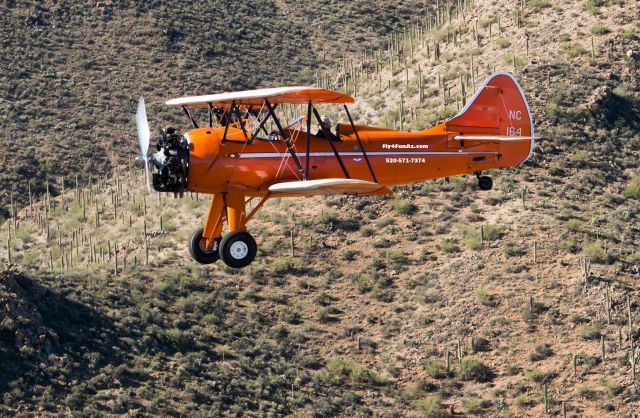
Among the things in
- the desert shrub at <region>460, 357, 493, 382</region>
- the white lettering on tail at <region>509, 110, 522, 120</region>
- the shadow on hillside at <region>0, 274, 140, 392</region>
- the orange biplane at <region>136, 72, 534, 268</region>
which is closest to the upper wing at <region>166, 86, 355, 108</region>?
the orange biplane at <region>136, 72, 534, 268</region>

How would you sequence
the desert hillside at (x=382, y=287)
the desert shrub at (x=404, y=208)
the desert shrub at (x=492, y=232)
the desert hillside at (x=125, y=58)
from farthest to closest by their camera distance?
the desert hillside at (x=125, y=58) < the desert shrub at (x=404, y=208) < the desert shrub at (x=492, y=232) < the desert hillside at (x=382, y=287)

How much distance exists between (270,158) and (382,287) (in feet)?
56.4

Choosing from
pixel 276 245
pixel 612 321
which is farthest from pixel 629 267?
pixel 276 245

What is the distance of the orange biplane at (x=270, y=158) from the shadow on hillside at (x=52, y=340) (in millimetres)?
10717

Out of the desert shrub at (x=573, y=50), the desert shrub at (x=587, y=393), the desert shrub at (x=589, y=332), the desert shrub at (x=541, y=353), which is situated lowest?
the desert shrub at (x=587, y=393)

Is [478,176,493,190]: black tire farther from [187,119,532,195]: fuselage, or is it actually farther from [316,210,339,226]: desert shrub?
[316,210,339,226]: desert shrub

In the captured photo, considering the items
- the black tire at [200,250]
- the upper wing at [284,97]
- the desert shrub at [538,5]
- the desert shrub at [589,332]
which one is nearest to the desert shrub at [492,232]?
the desert shrub at [589,332]

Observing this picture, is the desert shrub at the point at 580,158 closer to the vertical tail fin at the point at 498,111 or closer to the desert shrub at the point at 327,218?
the desert shrub at the point at 327,218

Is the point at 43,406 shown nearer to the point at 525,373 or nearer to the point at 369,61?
the point at 525,373

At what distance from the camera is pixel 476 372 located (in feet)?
146

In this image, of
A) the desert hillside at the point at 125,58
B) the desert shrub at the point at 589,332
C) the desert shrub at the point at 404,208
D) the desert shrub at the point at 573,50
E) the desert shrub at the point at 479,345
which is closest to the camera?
the desert shrub at the point at 589,332

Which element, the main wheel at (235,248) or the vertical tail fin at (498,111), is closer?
the main wheel at (235,248)

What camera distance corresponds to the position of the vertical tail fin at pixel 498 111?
36.9m

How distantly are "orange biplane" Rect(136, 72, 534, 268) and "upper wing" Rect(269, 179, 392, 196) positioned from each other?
0.02 metres
